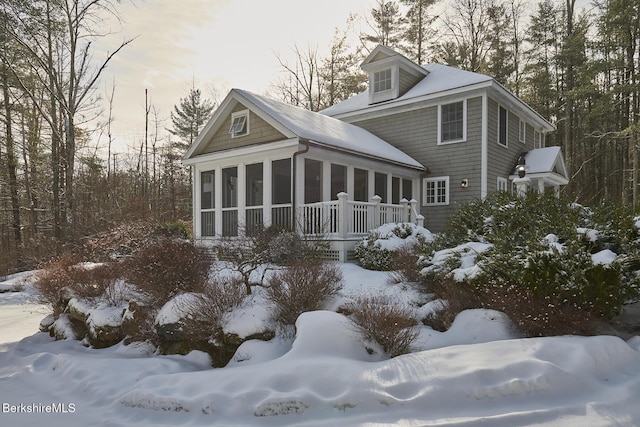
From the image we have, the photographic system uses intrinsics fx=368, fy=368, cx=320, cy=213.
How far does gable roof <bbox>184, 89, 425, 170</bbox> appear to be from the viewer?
31.5 feet

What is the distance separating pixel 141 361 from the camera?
5.02m

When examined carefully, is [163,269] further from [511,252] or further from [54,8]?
[54,8]

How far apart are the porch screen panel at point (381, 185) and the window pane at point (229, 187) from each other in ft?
14.8

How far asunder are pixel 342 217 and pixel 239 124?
186 inches

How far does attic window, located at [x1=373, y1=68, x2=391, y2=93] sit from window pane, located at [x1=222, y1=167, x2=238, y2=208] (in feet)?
22.5

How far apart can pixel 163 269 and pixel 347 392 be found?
3911 mm

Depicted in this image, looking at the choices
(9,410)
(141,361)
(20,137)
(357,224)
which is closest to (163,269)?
(141,361)

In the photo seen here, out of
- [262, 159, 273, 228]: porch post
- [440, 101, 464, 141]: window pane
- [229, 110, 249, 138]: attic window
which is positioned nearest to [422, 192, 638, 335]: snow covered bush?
[262, 159, 273, 228]: porch post

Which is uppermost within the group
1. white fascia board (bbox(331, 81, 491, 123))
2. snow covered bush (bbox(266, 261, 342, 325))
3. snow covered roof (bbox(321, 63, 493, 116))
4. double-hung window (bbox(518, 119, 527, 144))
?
snow covered roof (bbox(321, 63, 493, 116))

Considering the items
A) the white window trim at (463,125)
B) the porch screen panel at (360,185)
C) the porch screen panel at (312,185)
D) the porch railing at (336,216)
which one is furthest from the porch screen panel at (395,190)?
the porch screen panel at (312,185)

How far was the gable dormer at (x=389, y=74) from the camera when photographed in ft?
46.3

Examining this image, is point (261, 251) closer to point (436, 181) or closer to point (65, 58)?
point (436, 181)

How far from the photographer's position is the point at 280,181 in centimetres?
1084

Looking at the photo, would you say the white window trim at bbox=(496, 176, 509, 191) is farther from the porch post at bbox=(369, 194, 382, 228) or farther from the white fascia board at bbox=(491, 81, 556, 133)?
the porch post at bbox=(369, 194, 382, 228)
